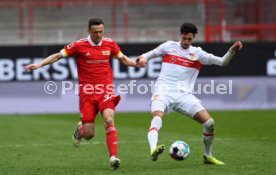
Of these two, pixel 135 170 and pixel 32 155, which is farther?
pixel 32 155

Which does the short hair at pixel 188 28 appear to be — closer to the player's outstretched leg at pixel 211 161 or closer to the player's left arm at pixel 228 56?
the player's left arm at pixel 228 56

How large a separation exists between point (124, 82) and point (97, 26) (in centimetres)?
1234

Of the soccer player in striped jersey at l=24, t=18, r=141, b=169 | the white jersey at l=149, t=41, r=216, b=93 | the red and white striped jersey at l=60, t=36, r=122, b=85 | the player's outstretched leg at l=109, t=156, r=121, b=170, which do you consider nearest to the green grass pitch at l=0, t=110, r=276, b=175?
the player's outstretched leg at l=109, t=156, r=121, b=170

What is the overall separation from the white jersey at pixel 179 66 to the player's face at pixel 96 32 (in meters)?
0.97

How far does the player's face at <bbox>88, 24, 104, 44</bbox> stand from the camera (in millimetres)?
11508

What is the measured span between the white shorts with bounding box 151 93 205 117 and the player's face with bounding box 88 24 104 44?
1.21m

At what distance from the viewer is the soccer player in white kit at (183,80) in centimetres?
1152

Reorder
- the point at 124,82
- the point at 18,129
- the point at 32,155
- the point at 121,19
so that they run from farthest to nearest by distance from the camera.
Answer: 1. the point at 121,19
2. the point at 124,82
3. the point at 18,129
4. the point at 32,155

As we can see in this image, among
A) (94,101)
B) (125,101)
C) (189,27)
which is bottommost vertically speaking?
(125,101)

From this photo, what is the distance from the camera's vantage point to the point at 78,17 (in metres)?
30.8

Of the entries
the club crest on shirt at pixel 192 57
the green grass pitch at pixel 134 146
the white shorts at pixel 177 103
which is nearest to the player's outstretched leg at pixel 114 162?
the green grass pitch at pixel 134 146

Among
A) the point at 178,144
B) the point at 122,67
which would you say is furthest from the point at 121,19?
the point at 178,144

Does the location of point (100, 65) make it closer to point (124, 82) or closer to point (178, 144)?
point (178, 144)

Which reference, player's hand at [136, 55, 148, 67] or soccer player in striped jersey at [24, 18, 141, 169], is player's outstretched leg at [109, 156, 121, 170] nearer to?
soccer player in striped jersey at [24, 18, 141, 169]
